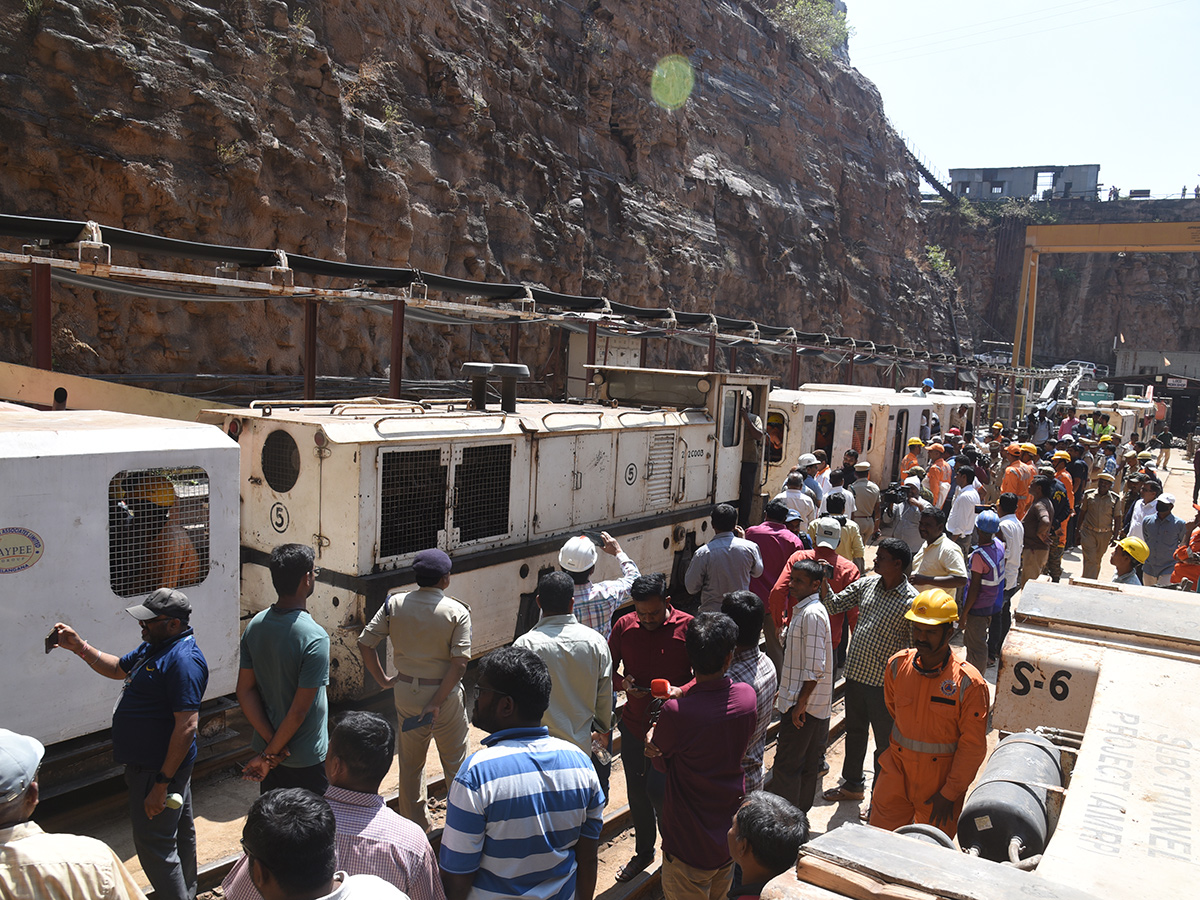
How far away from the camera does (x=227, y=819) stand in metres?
5.12

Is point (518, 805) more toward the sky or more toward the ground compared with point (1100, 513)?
more toward the sky

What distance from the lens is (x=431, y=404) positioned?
341 inches

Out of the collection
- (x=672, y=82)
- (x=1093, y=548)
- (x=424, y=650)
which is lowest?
(x=1093, y=548)

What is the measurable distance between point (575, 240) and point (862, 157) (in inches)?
1144

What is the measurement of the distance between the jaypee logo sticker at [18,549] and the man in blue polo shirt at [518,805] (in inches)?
125

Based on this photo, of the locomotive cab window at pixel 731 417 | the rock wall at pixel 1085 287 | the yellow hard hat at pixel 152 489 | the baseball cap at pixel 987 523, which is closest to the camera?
the yellow hard hat at pixel 152 489

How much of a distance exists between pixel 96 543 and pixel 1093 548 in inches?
479

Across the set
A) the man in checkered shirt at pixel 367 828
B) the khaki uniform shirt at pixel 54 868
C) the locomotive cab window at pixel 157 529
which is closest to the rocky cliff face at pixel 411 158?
the locomotive cab window at pixel 157 529

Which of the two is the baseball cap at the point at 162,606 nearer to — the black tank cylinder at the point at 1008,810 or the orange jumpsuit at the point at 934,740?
the black tank cylinder at the point at 1008,810

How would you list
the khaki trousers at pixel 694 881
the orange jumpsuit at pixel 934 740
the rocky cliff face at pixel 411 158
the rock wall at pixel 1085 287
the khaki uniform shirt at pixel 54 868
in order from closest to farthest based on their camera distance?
the khaki uniform shirt at pixel 54 868 → the khaki trousers at pixel 694 881 → the orange jumpsuit at pixel 934 740 → the rocky cliff face at pixel 411 158 → the rock wall at pixel 1085 287

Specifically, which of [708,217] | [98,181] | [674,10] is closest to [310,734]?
[98,181]

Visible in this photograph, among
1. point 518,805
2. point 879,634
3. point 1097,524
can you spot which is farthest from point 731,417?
point 518,805

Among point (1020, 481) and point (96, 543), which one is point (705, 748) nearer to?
point (96, 543)

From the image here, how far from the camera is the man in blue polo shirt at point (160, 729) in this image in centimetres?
367
